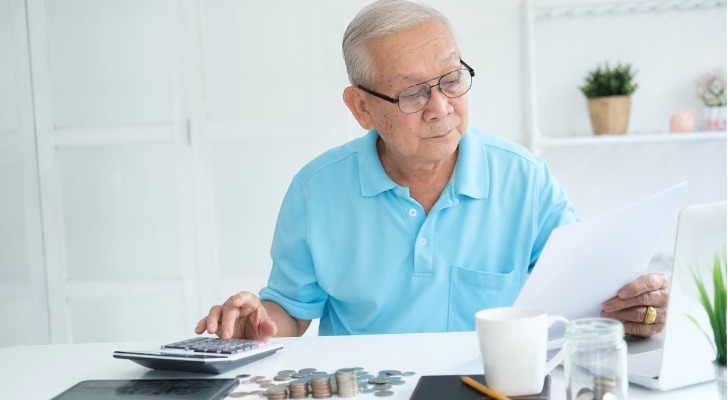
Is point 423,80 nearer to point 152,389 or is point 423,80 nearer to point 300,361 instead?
point 300,361

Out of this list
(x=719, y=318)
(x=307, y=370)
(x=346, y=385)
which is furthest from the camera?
(x=307, y=370)

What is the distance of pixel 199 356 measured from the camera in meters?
1.21

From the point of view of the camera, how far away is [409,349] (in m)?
1.31

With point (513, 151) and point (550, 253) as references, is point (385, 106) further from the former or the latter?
point (550, 253)

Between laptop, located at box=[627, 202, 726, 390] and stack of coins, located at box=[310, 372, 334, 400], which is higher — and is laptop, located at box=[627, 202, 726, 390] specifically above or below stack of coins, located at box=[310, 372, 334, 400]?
above

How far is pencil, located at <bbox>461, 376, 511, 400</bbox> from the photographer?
0.95 meters

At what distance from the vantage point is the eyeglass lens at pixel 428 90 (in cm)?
159

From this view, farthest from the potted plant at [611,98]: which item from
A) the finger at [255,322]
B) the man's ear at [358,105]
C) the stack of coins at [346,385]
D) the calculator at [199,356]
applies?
the stack of coins at [346,385]

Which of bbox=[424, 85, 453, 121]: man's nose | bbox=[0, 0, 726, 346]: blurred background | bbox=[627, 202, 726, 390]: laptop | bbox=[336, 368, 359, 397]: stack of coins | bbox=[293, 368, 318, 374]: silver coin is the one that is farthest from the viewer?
bbox=[0, 0, 726, 346]: blurred background

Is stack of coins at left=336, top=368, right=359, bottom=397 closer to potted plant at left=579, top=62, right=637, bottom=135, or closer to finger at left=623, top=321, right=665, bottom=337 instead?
finger at left=623, top=321, right=665, bottom=337

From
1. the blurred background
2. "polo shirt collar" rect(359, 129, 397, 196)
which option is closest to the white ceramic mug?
"polo shirt collar" rect(359, 129, 397, 196)

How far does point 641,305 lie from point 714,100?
6.21ft

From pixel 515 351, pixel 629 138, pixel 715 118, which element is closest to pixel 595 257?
pixel 515 351

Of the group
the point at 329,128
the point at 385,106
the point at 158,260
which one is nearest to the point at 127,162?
the point at 158,260
